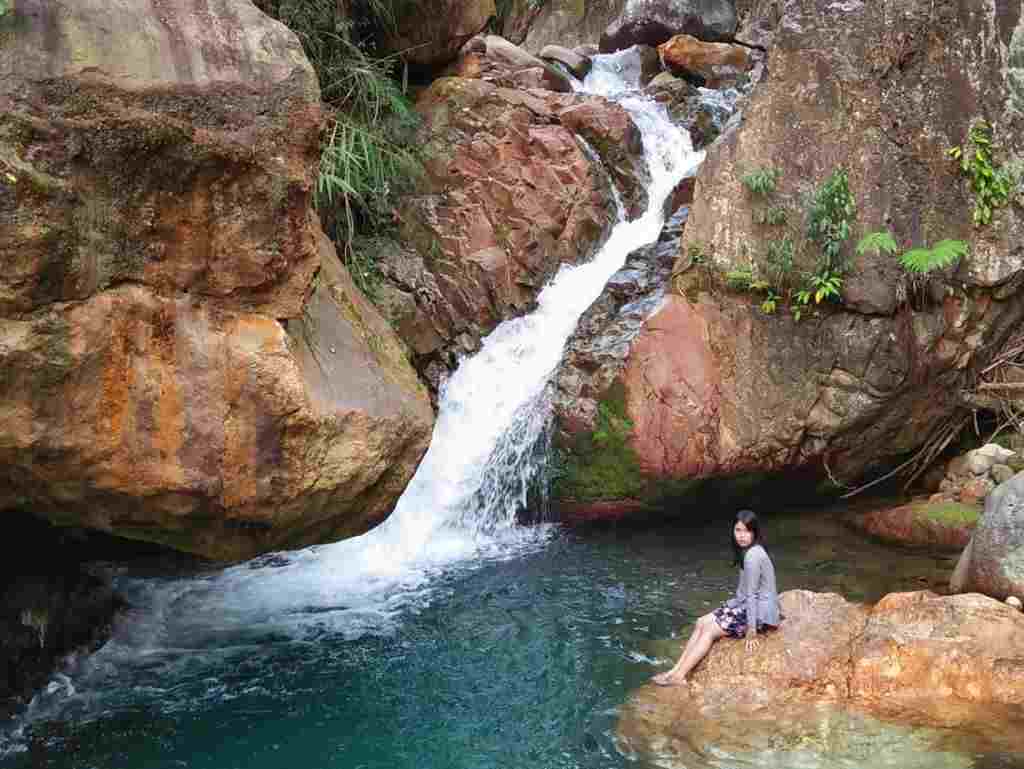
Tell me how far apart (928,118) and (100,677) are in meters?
10.0

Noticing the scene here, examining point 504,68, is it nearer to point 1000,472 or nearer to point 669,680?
point 1000,472

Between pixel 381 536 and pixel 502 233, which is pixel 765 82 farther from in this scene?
pixel 381 536

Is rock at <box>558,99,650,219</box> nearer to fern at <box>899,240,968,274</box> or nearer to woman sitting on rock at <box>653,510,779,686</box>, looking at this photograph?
fern at <box>899,240,968,274</box>

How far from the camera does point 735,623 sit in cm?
682

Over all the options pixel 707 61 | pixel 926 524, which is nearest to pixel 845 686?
pixel 926 524

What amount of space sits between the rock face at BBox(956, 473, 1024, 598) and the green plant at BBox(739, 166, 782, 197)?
14.3ft

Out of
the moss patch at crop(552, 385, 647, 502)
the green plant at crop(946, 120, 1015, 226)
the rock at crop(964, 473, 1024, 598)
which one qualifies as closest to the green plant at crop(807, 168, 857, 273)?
the green plant at crop(946, 120, 1015, 226)

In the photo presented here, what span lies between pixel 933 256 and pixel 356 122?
6.73 metres

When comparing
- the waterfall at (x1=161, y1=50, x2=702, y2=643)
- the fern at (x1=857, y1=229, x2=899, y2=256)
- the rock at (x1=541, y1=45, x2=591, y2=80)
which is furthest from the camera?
the rock at (x1=541, y1=45, x2=591, y2=80)

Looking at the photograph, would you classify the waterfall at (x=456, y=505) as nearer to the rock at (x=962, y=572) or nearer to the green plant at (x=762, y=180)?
the green plant at (x=762, y=180)

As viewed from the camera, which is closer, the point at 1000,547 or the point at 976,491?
the point at 1000,547

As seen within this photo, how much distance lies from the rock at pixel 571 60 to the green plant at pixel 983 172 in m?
8.57

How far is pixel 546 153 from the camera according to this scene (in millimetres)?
12492

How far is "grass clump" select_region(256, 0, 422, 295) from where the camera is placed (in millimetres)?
10414
